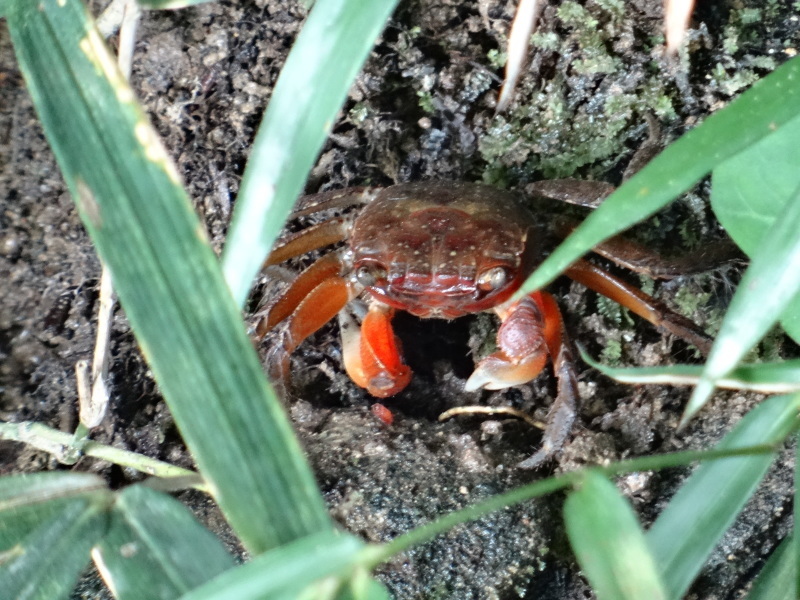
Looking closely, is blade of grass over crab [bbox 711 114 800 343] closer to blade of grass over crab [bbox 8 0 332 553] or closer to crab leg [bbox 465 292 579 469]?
crab leg [bbox 465 292 579 469]

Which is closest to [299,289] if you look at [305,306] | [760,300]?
[305,306]

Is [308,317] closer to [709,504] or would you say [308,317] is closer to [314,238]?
[314,238]

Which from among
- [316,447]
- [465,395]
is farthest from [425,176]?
[316,447]

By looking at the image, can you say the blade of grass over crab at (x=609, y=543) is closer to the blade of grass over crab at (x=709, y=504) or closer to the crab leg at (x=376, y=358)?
the blade of grass over crab at (x=709, y=504)

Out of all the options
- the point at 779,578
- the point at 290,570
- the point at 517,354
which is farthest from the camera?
the point at 517,354

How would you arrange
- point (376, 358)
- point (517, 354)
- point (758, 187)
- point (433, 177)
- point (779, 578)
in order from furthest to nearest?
point (433, 177) → point (376, 358) → point (517, 354) → point (758, 187) → point (779, 578)

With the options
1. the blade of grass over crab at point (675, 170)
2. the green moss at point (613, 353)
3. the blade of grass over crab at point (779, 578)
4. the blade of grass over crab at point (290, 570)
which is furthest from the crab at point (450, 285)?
the blade of grass over crab at point (290, 570)
